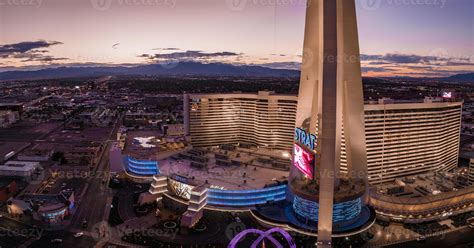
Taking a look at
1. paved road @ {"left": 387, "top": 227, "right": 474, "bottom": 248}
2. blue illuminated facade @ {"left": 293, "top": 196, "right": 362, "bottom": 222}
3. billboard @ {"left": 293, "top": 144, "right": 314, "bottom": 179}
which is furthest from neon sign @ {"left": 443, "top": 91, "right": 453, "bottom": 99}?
billboard @ {"left": 293, "top": 144, "right": 314, "bottom": 179}

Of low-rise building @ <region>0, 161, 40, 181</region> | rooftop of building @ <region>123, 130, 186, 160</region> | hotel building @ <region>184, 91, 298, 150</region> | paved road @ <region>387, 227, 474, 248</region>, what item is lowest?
paved road @ <region>387, 227, 474, 248</region>

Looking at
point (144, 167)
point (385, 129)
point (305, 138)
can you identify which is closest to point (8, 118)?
point (144, 167)

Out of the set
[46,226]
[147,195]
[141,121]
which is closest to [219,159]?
[147,195]

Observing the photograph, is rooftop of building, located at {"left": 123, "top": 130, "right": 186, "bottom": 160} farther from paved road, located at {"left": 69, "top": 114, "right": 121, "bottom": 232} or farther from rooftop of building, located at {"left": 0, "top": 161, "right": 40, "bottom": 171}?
rooftop of building, located at {"left": 0, "top": 161, "right": 40, "bottom": 171}

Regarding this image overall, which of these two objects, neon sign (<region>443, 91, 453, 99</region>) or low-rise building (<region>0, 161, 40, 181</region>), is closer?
low-rise building (<region>0, 161, 40, 181</region>)

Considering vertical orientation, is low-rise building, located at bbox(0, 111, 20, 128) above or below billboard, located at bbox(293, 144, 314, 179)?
below

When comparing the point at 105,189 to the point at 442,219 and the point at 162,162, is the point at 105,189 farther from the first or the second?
the point at 442,219

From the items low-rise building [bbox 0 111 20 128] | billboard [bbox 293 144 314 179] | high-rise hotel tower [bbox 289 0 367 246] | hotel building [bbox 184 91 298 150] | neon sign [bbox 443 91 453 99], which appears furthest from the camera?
low-rise building [bbox 0 111 20 128]

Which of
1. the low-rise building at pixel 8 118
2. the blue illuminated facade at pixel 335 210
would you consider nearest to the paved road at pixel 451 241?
the blue illuminated facade at pixel 335 210
